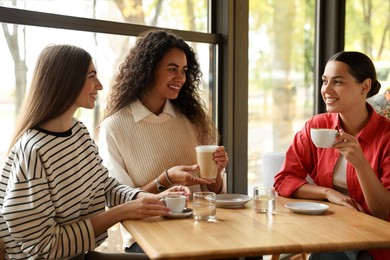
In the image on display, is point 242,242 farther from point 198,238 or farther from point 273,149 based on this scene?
point 273,149

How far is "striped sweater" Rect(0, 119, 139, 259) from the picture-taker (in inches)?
60.6

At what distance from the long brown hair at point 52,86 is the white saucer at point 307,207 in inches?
34.8

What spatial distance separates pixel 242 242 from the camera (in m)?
1.40

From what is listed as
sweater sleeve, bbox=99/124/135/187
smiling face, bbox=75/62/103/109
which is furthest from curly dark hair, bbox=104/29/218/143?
smiling face, bbox=75/62/103/109

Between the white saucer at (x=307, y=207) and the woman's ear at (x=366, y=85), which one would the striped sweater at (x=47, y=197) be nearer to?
the white saucer at (x=307, y=207)

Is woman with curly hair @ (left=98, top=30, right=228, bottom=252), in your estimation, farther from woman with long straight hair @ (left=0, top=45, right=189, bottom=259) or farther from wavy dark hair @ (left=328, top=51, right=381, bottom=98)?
wavy dark hair @ (left=328, top=51, right=381, bottom=98)

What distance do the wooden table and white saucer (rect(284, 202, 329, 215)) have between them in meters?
0.02

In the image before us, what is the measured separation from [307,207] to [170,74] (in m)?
0.88

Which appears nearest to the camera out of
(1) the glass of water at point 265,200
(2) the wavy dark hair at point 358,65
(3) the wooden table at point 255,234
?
(3) the wooden table at point 255,234

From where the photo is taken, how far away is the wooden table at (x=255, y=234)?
134 centimetres

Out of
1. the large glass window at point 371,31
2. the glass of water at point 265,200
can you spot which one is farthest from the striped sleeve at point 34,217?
the large glass window at point 371,31

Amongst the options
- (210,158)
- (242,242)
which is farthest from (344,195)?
(242,242)

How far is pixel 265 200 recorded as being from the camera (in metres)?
1.76

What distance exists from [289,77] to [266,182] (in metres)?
0.93
